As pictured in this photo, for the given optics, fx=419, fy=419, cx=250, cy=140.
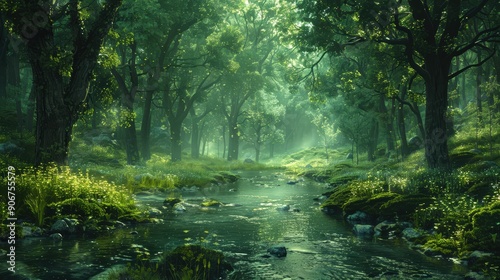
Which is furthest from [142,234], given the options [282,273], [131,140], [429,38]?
[131,140]

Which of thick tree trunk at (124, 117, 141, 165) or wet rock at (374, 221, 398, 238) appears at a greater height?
thick tree trunk at (124, 117, 141, 165)

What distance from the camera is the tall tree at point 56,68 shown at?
13.6 meters

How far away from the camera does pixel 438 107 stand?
19.5m

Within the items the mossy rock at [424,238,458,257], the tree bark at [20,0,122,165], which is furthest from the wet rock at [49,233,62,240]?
the mossy rock at [424,238,458,257]

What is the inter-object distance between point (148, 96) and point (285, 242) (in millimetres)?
26105

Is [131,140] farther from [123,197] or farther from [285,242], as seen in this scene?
[285,242]

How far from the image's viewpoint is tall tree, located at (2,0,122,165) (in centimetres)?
1360

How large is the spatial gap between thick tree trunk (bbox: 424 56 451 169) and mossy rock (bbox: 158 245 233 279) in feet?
47.1

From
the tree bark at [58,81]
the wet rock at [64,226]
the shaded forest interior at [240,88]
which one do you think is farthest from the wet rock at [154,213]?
the wet rock at [64,226]

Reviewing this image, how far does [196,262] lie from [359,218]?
8.43 metres

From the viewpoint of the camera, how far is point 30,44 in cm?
1377

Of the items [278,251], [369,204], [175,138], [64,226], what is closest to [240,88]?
[175,138]

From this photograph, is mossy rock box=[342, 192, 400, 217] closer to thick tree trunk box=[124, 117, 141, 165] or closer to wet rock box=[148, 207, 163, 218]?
wet rock box=[148, 207, 163, 218]

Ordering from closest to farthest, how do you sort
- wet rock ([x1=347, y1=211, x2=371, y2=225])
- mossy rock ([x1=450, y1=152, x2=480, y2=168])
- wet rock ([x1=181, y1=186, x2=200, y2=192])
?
wet rock ([x1=347, y1=211, x2=371, y2=225])
mossy rock ([x1=450, y1=152, x2=480, y2=168])
wet rock ([x1=181, y1=186, x2=200, y2=192])
